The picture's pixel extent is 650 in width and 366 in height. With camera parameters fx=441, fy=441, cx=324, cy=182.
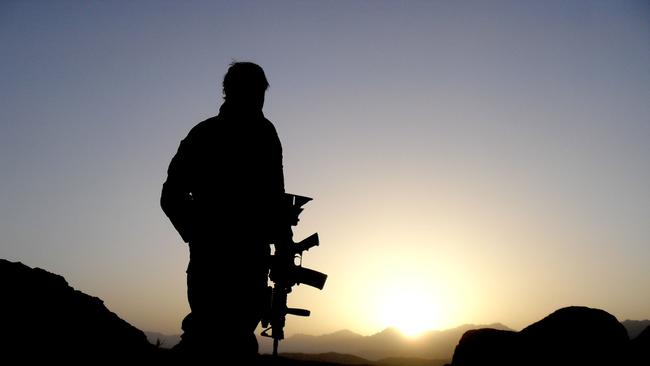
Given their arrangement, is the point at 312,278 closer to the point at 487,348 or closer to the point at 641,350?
the point at 641,350

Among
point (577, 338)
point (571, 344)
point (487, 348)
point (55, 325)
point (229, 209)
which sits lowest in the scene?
point (487, 348)

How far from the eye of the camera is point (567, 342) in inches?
357

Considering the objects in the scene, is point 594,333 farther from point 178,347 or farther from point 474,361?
point 178,347

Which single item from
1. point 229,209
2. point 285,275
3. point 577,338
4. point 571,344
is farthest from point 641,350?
point 229,209

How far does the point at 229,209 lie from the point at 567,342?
28.5 feet

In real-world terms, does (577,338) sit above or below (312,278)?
below

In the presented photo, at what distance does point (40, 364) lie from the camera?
470cm

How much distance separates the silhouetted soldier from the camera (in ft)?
10.3

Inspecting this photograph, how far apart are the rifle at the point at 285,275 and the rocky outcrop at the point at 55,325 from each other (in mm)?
2618

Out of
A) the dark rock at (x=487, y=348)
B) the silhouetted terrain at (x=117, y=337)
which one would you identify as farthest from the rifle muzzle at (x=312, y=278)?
the dark rock at (x=487, y=348)

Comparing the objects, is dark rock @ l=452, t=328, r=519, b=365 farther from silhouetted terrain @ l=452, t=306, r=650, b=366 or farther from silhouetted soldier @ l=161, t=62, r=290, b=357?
silhouetted soldier @ l=161, t=62, r=290, b=357

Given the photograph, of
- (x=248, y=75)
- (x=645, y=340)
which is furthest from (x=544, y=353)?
(x=248, y=75)

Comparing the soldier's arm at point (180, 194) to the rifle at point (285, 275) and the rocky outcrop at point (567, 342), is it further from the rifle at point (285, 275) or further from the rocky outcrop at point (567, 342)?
the rocky outcrop at point (567, 342)

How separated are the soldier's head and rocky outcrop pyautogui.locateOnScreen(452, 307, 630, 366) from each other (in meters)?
8.39
